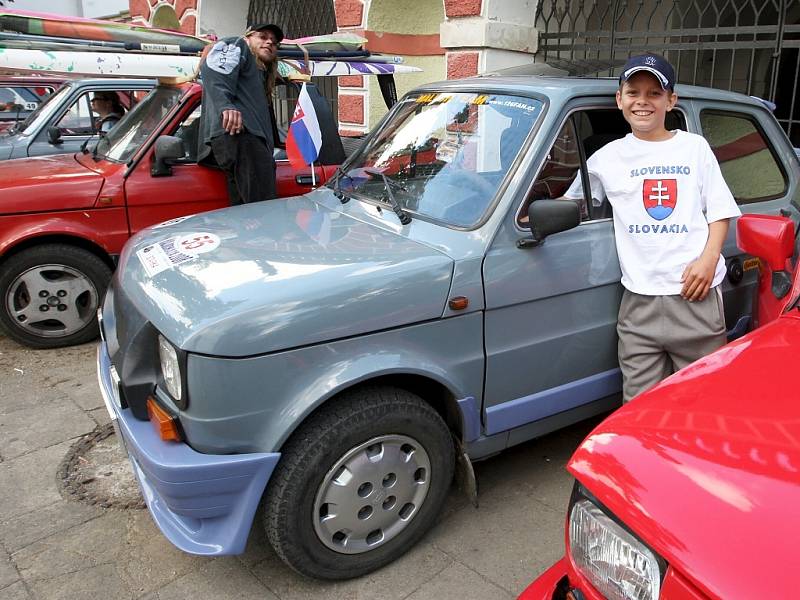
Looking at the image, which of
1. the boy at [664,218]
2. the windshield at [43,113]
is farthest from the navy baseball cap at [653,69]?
the windshield at [43,113]

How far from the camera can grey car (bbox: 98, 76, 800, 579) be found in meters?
2.28

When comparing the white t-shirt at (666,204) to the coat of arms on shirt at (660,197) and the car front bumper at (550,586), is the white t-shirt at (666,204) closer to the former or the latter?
the coat of arms on shirt at (660,197)

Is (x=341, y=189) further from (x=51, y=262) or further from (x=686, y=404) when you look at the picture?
(x=51, y=262)

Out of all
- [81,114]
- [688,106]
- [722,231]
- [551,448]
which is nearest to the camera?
[722,231]

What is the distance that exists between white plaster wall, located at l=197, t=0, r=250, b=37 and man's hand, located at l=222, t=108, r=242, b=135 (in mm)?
8409

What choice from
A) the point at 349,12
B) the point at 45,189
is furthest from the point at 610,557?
the point at 349,12

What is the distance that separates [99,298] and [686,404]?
14.4 ft

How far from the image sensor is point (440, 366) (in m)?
2.58

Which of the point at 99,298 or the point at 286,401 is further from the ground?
the point at 286,401

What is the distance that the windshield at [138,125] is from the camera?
16.7 ft

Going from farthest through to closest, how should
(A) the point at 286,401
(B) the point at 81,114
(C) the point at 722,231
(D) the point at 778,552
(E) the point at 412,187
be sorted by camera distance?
(B) the point at 81,114, (E) the point at 412,187, (C) the point at 722,231, (A) the point at 286,401, (D) the point at 778,552

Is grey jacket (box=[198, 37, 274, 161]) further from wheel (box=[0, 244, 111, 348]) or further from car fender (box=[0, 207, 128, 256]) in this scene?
wheel (box=[0, 244, 111, 348])

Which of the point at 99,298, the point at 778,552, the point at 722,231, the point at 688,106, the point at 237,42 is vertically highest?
the point at 237,42

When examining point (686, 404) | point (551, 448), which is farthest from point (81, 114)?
point (686, 404)
